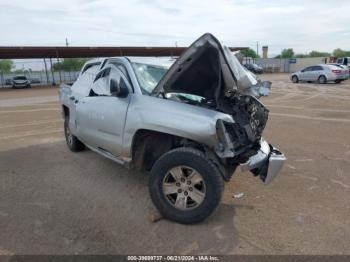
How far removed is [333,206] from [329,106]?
10.2 meters

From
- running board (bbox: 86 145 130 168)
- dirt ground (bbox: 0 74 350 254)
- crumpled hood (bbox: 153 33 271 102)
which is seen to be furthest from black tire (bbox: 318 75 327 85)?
running board (bbox: 86 145 130 168)

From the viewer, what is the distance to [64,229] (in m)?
3.68

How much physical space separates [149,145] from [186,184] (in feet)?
2.96

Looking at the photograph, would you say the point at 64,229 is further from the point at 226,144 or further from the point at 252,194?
the point at 252,194

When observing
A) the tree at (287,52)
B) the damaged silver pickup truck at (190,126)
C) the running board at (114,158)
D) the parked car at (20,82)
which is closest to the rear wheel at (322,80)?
the damaged silver pickup truck at (190,126)

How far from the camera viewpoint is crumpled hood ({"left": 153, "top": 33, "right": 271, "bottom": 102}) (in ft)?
12.3

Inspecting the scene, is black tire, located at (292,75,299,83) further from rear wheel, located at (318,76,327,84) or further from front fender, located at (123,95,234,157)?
front fender, located at (123,95,234,157)

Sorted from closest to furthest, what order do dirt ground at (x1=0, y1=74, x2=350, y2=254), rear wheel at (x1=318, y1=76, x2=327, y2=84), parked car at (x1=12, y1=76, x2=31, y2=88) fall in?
dirt ground at (x1=0, y1=74, x2=350, y2=254) < rear wheel at (x1=318, y1=76, x2=327, y2=84) < parked car at (x1=12, y1=76, x2=31, y2=88)

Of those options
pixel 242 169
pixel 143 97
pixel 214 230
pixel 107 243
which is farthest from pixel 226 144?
pixel 107 243

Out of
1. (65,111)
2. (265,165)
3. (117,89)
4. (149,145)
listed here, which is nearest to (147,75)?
(117,89)

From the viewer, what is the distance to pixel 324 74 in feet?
83.8

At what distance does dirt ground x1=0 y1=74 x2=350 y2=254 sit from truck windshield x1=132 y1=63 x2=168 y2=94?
149cm

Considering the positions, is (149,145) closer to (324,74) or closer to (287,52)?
(324,74)

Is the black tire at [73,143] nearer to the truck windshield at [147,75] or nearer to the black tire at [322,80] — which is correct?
the truck windshield at [147,75]
